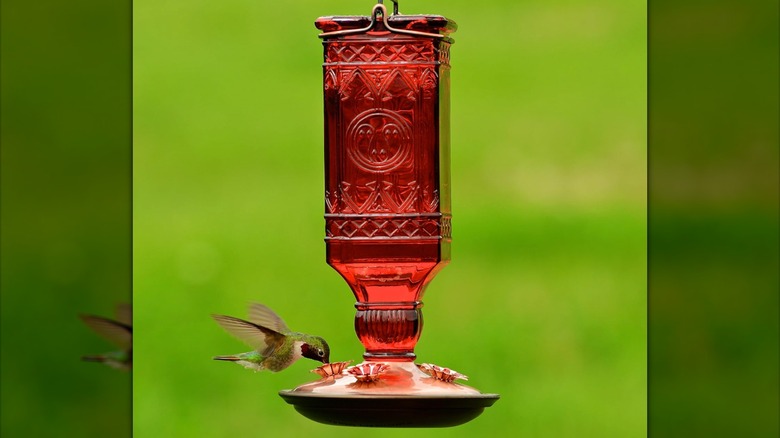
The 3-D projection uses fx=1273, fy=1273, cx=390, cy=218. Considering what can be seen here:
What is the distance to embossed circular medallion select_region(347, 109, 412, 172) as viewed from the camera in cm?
262

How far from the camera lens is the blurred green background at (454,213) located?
497 cm

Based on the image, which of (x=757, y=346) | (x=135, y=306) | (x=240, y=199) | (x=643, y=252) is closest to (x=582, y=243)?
(x=643, y=252)

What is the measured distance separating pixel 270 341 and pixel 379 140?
107 cm

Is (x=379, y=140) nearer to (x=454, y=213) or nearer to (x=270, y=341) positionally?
(x=270, y=341)

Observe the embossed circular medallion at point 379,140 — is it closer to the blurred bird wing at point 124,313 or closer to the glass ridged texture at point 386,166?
the glass ridged texture at point 386,166

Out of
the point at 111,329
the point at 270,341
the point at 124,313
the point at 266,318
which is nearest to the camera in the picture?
the point at 111,329

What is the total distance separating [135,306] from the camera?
5.18 metres

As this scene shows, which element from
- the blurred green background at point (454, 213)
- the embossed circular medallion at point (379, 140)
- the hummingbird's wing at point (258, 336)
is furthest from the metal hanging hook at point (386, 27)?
the blurred green background at point (454, 213)

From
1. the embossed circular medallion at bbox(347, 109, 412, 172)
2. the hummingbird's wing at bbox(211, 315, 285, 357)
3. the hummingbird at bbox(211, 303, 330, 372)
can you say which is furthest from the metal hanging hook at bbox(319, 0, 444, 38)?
the hummingbird's wing at bbox(211, 315, 285, 357)

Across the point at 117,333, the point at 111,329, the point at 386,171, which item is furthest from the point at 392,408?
the point at 117,333

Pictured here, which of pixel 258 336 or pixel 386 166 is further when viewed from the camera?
pixel 258 336

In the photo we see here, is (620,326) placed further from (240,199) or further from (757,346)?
(757,346)

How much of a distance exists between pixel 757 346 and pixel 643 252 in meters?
3.29

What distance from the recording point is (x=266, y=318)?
3.65 m
